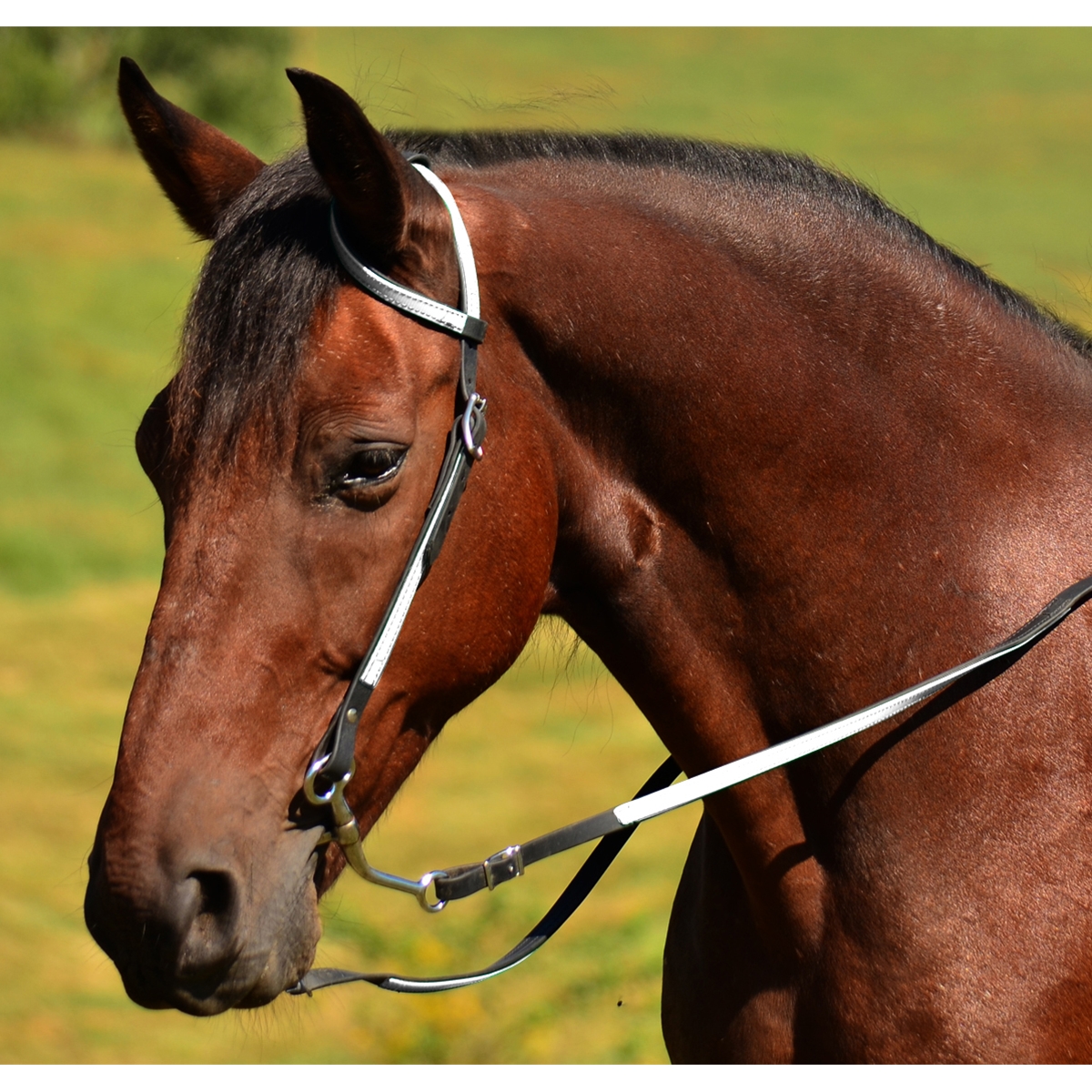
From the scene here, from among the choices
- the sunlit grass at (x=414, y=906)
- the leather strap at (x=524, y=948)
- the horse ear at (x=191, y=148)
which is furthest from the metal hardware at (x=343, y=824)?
the sunlit grass at (x=414, y=906)

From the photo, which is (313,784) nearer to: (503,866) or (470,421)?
(503,866)

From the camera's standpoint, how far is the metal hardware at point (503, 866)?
2.38 m

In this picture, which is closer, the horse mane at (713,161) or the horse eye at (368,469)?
the horse eye at (368,469)

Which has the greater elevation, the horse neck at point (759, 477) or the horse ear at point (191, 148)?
the horse ear at point (191, 148)

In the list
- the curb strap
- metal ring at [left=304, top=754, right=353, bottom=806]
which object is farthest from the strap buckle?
A: the curb strap

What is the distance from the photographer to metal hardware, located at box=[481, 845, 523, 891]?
7.81 ft

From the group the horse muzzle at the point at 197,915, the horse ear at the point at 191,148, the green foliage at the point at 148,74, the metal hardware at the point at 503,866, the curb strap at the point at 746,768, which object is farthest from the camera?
the green foliage at the point at 148,74

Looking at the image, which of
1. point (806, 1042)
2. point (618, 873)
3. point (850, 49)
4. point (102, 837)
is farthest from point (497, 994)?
point (850, 49)

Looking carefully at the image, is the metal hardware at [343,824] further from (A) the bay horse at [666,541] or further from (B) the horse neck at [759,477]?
(B) the horse neck at [759,477]

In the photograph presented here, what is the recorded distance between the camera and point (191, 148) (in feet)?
8.21


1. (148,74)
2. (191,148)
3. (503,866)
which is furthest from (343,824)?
(148,74)

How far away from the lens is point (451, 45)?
135 feet

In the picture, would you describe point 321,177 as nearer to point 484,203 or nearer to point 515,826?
point 484,203

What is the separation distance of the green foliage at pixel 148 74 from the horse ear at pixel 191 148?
21698 millimetres
